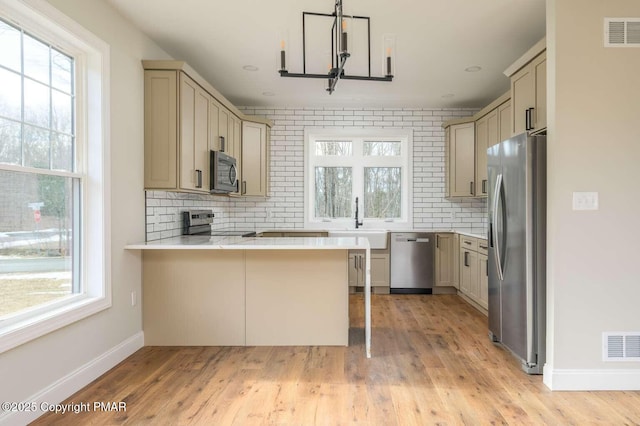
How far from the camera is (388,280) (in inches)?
204

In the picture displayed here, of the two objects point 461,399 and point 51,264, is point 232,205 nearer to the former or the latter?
point 51,264

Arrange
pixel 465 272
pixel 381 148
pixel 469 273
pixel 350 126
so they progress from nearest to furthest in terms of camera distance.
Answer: pixel 469 273 < pixel 465 272 < pixel 350 126 < pixel 381 148

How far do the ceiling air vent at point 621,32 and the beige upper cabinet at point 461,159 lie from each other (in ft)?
8.55

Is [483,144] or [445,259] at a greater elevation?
[483,144]

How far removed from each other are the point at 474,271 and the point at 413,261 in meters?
0.92

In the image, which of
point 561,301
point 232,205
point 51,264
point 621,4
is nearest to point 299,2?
point 621,4

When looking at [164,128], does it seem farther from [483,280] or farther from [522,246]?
[483,280]

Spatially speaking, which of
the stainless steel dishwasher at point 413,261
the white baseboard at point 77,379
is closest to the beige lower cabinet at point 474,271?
the stainless steel dishwasher at point 413,261

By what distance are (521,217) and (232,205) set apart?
159 inches

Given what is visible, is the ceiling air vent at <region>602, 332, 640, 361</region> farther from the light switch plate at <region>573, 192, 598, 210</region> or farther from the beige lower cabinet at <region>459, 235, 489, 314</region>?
the beige lower cabinet at <region>459, 235, 489, 314</region>

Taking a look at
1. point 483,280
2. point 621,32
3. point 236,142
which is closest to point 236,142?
point 236,142

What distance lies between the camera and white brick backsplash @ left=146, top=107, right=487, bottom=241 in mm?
5512

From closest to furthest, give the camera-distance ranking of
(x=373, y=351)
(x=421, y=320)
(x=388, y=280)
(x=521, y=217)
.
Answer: (x=521, y=217), (x=373, y=351), (x=421, y=320), (x=388, y=280)

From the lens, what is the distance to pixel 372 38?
3.30m
